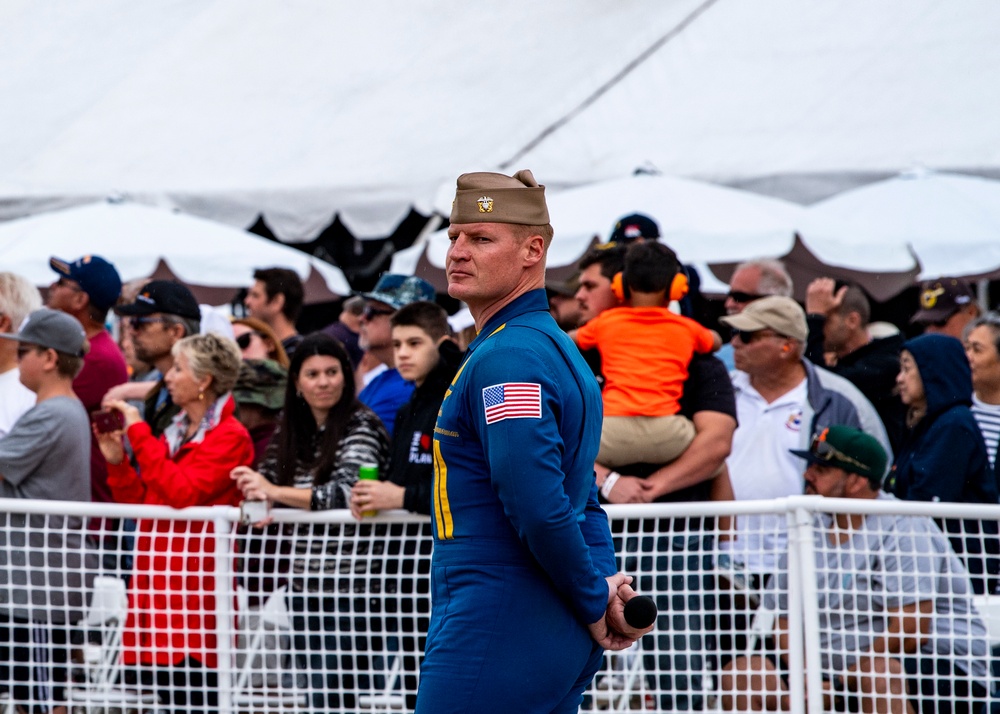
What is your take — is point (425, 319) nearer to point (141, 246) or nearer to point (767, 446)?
point (767, 446)

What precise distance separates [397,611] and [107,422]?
1.45 metres

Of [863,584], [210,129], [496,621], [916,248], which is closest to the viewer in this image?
[496,621]

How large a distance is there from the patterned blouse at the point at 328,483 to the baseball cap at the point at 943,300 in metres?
3.28

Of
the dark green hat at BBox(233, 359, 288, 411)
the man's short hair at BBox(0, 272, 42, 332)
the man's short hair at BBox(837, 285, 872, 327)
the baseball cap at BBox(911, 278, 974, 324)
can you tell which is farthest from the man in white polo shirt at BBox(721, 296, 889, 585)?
the man's short hair at BBox(0, 272, 42, 332)

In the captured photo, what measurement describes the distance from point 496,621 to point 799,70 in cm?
790

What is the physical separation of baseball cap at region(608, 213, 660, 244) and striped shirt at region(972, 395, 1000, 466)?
67.0 inches

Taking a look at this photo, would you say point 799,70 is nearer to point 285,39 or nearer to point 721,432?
point 285,39

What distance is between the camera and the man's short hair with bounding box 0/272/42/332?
630 centimetres

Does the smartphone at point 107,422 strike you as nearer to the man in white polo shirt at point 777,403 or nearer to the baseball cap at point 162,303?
the baseball cap at point 162,303

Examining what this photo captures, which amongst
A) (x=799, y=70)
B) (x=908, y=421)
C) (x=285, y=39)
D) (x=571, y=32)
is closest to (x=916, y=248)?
(x=908, y=421)

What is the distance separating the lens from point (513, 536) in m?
2.86

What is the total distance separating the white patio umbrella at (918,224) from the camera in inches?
284

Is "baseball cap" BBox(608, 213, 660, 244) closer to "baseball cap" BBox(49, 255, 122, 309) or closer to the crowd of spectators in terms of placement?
the crowd of spectators

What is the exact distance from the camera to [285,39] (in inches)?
472
